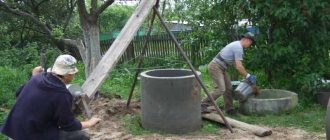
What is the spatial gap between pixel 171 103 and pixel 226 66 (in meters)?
1.53

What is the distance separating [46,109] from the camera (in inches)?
159

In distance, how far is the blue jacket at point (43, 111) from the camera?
4.04m

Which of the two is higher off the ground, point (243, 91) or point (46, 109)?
point (46, 109)

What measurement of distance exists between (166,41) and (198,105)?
8.92 metres

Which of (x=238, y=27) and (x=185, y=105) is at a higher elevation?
(x=238, y=27)

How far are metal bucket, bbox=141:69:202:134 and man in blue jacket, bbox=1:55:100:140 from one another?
274cm

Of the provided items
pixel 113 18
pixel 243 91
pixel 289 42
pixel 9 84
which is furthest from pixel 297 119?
pixel 113 18

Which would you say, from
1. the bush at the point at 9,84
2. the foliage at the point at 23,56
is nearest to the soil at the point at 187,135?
the bush at the point at 9,84

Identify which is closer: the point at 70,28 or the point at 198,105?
the point at 198,105

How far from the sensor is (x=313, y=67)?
8805 millimetres

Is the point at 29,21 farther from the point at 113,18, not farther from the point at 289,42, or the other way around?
the point at 289,42

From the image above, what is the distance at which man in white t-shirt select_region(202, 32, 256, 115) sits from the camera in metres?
7.63

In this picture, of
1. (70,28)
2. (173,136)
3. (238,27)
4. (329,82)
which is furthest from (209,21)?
(70,28)

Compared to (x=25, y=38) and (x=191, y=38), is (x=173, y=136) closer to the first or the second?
(x=191, y=38)
